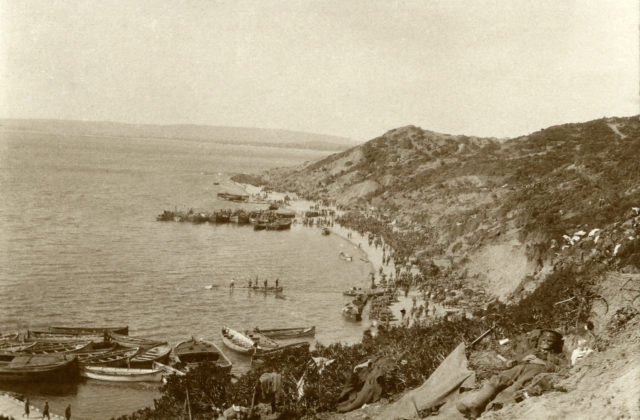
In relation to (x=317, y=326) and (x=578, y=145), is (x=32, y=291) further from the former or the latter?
(x=578, y=145)

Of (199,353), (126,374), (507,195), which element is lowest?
(126,374)

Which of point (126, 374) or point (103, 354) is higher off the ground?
point (103, 354)

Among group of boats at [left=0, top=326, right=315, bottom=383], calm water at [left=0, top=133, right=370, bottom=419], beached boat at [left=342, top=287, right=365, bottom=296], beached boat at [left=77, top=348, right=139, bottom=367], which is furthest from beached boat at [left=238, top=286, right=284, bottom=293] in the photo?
beached boat at [left=77, top=348, right=139, bottom=367]

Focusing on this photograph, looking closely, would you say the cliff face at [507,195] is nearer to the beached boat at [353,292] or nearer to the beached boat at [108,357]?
the beached boat at [353,292]

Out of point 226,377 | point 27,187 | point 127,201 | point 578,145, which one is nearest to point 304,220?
point 127,201

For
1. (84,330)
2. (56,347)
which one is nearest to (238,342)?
(84,330)

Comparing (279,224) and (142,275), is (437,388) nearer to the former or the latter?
(142,275)

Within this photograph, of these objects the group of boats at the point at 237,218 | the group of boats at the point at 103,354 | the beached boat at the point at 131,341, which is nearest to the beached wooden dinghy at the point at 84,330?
the group of boats at the point at 103,354
